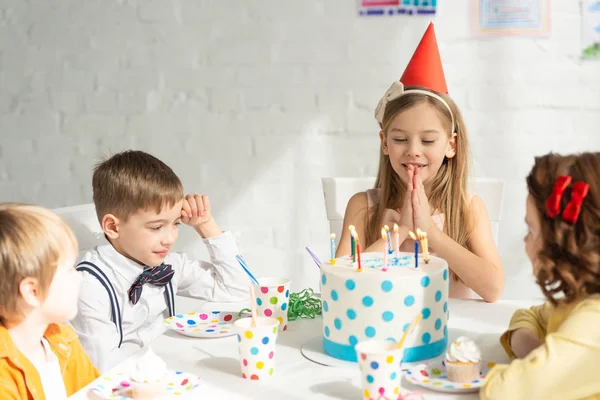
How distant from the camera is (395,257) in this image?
1.27 meters

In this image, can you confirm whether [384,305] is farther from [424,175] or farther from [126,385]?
[424,175]

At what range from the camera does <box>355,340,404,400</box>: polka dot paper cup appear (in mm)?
985

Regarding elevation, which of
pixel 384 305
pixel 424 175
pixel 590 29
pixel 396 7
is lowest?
pixel 384 305

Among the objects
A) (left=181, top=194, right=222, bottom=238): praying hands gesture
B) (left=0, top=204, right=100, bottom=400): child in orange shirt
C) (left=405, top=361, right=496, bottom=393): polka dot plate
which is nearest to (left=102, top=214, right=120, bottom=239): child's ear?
(left=181, top=194, right=222, bottom=238): praying hands gesture

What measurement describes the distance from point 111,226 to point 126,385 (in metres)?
0.75

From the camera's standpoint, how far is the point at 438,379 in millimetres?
1076

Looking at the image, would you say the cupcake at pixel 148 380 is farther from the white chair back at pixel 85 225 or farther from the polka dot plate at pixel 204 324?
the white chair back at pixel 85 225

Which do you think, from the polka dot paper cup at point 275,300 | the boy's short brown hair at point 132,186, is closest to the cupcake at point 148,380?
the polka dot paper cup at point 275,300

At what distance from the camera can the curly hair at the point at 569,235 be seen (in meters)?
1.03

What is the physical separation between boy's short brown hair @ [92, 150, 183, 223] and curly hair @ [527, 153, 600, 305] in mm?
958

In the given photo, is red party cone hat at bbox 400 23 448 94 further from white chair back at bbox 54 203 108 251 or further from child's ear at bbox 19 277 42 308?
child's ear at bbox 19 277 42 308

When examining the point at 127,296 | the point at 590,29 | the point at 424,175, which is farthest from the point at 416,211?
the point at 590,29

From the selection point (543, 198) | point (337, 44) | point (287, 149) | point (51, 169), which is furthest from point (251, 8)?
point (543, 198)

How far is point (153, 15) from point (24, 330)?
187 centimetres
